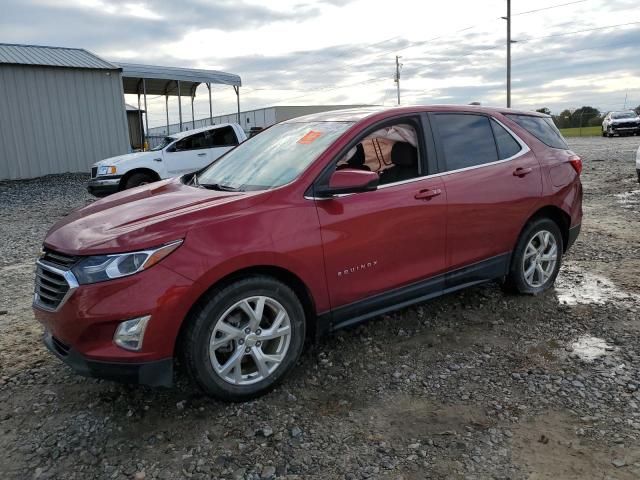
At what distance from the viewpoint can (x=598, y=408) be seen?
9.66 ft

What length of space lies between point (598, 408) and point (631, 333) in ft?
4.04

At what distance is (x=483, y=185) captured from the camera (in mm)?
4012

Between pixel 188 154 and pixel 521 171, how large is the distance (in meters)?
8.61

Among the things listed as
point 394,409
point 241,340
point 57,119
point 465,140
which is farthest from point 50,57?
point 394,409

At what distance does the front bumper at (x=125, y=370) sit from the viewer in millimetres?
2713

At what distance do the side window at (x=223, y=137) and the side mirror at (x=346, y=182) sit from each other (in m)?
8.90

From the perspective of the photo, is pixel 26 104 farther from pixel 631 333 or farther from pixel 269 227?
pixel 631 333

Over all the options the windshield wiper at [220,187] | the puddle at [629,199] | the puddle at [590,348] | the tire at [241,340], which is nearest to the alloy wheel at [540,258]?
the puddle at [590,348]

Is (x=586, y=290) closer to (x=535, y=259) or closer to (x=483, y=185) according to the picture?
(x=535, y=259)

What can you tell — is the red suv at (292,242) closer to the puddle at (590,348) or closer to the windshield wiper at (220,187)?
the windshield wiper at (220,187)

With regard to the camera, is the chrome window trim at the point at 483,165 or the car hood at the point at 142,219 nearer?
the car hood at the point at 142,219

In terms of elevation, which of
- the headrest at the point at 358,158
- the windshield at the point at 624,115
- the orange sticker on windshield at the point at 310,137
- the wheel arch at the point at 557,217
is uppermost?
the windshield at the point at 624,115

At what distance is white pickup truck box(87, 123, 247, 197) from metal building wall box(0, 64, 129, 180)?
6.45m

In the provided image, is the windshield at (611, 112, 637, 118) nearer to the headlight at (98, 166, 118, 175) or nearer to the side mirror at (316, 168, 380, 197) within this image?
the headlight at (98, 166, 118, 175)
